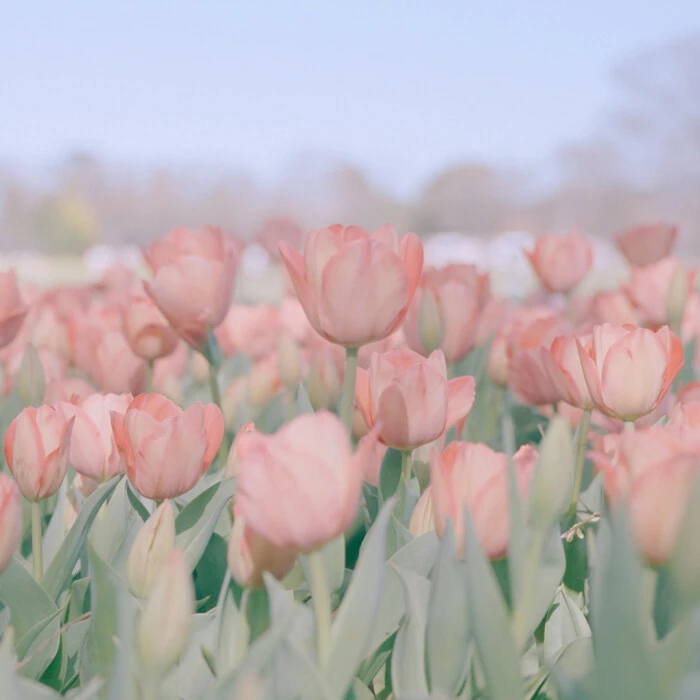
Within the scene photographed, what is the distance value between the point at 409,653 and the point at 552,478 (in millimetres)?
184

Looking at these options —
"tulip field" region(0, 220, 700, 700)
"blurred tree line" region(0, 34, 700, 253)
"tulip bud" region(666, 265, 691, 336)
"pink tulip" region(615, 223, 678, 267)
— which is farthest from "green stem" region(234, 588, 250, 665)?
"blurred tree line" region(0, 34, 700, 253)

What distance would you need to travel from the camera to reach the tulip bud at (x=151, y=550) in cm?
75

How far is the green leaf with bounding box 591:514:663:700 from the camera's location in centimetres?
54

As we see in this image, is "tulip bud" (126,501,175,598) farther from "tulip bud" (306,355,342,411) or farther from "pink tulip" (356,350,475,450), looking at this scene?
"tulip bud" (306,355,342,411)

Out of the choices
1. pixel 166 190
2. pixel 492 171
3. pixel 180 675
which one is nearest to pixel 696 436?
pixel 180 675

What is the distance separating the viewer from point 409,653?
0.71 m

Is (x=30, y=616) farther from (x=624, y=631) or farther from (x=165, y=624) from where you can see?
(x=624, y=631)

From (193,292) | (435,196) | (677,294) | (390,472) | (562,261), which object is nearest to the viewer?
(390,472)

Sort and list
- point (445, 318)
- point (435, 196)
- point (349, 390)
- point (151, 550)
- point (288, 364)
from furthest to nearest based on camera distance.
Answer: point (435, 196) → point (288, 364) → point (445, 318) → point (349, 390) → point (151, 550)

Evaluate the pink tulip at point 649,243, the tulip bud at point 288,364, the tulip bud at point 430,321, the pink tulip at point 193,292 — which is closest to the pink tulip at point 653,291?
the pink tulip at point 649,243

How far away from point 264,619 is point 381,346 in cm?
92

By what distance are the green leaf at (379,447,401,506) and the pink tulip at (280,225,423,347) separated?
20 centimetres

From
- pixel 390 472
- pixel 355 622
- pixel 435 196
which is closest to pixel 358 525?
pixel 390 472

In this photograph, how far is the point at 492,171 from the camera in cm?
4934
